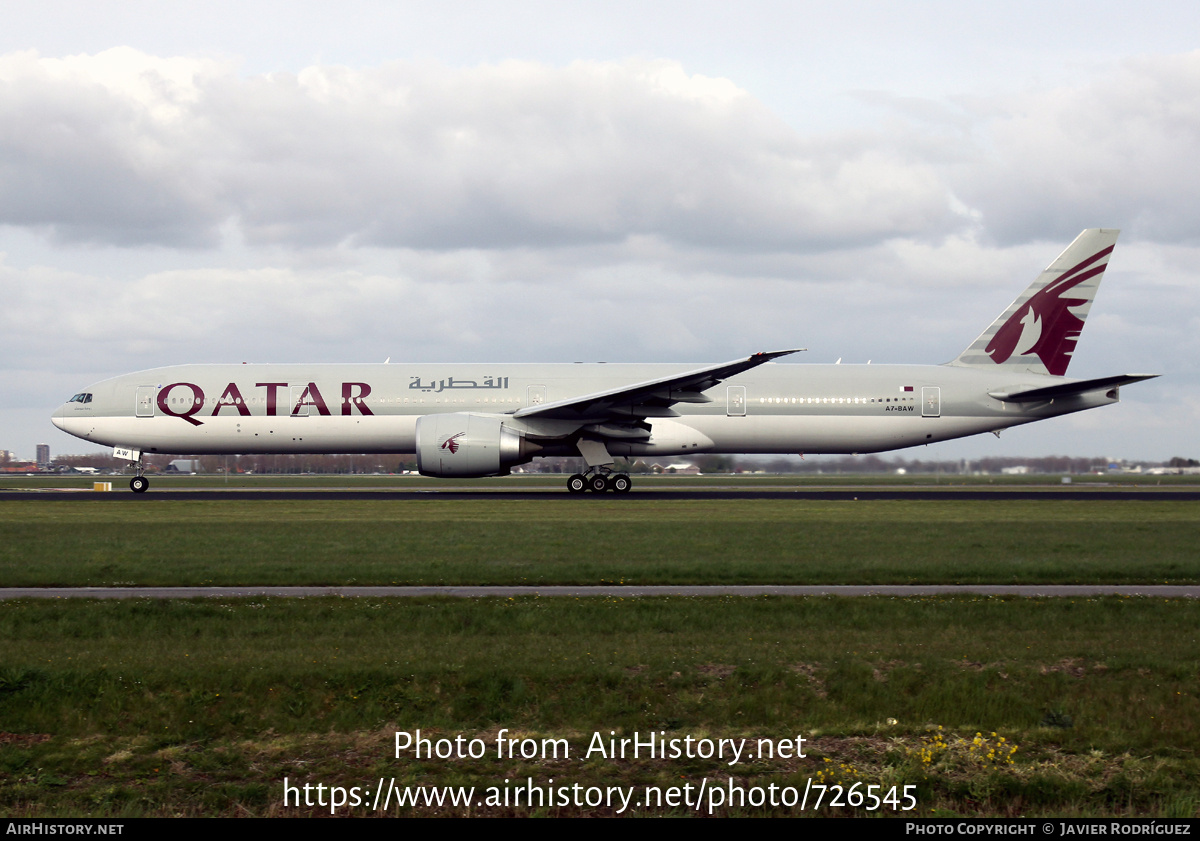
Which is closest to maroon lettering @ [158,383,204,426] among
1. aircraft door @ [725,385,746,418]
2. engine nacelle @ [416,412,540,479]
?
engine nacelle @ [416,412,540,479]

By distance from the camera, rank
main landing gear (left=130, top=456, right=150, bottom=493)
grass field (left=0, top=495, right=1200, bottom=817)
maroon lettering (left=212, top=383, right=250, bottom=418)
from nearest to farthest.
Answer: grass field (left=0, top=495, right=1200, bottom=817), maroon lettering (left=212, top=383, right=250, bottom=418), main landing gear (left=130, top=456, right=150, bottom=493)

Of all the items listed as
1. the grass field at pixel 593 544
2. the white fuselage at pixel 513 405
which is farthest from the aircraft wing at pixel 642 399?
the grass field at pixel 593 544

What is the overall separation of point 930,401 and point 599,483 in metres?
13.3

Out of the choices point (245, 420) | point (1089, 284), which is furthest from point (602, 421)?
point (1089, 284)

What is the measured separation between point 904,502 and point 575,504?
1098 cm

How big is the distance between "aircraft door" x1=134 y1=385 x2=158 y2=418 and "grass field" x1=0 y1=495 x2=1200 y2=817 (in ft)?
77.0

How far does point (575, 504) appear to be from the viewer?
31.2 metres

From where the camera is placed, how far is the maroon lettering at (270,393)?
1465 inches

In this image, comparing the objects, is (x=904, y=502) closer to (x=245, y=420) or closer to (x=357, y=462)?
(x=245, y=420)

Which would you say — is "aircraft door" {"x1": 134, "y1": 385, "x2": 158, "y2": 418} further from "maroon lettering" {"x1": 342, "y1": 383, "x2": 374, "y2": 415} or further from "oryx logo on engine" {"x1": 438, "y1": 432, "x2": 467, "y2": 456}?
"oryx logo on engine" {"x1": 438, "y1": 432, "x2": 467, "y2": 456}

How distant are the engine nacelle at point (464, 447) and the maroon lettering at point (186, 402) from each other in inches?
386

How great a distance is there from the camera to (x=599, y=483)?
3716 centimetres

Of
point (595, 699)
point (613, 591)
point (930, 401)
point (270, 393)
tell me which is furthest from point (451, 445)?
point (595, 699)

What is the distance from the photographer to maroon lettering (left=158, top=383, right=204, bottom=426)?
123ft
